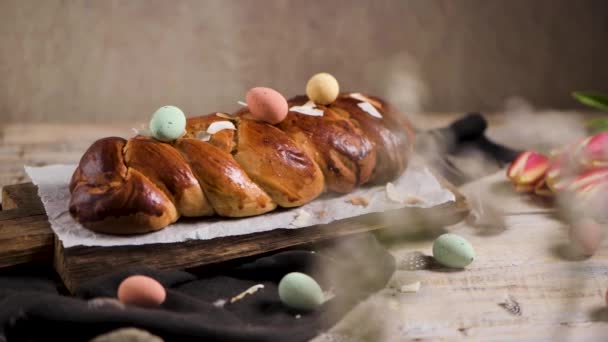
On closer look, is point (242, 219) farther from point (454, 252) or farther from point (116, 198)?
point (454, 252)

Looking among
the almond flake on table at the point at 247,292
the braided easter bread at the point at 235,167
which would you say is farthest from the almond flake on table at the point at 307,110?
the almond flake on table at the point at 247,292

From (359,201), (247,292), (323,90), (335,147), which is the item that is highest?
(323,90)

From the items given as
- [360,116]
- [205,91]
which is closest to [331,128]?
[360,116]

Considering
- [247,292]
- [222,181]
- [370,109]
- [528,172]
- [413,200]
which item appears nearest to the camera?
[247,292]

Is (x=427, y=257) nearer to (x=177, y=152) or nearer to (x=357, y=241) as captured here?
(x=357, y=241)

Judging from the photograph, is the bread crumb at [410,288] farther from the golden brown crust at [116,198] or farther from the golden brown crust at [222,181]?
the golden brown crust at [116,198]

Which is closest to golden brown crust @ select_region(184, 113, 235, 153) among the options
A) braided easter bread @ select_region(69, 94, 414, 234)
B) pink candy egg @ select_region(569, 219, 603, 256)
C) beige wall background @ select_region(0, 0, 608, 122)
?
braided easter bread @ select_region(69, 94, 414, 234)

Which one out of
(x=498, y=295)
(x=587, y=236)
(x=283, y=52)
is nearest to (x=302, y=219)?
(x=498, y=295)
